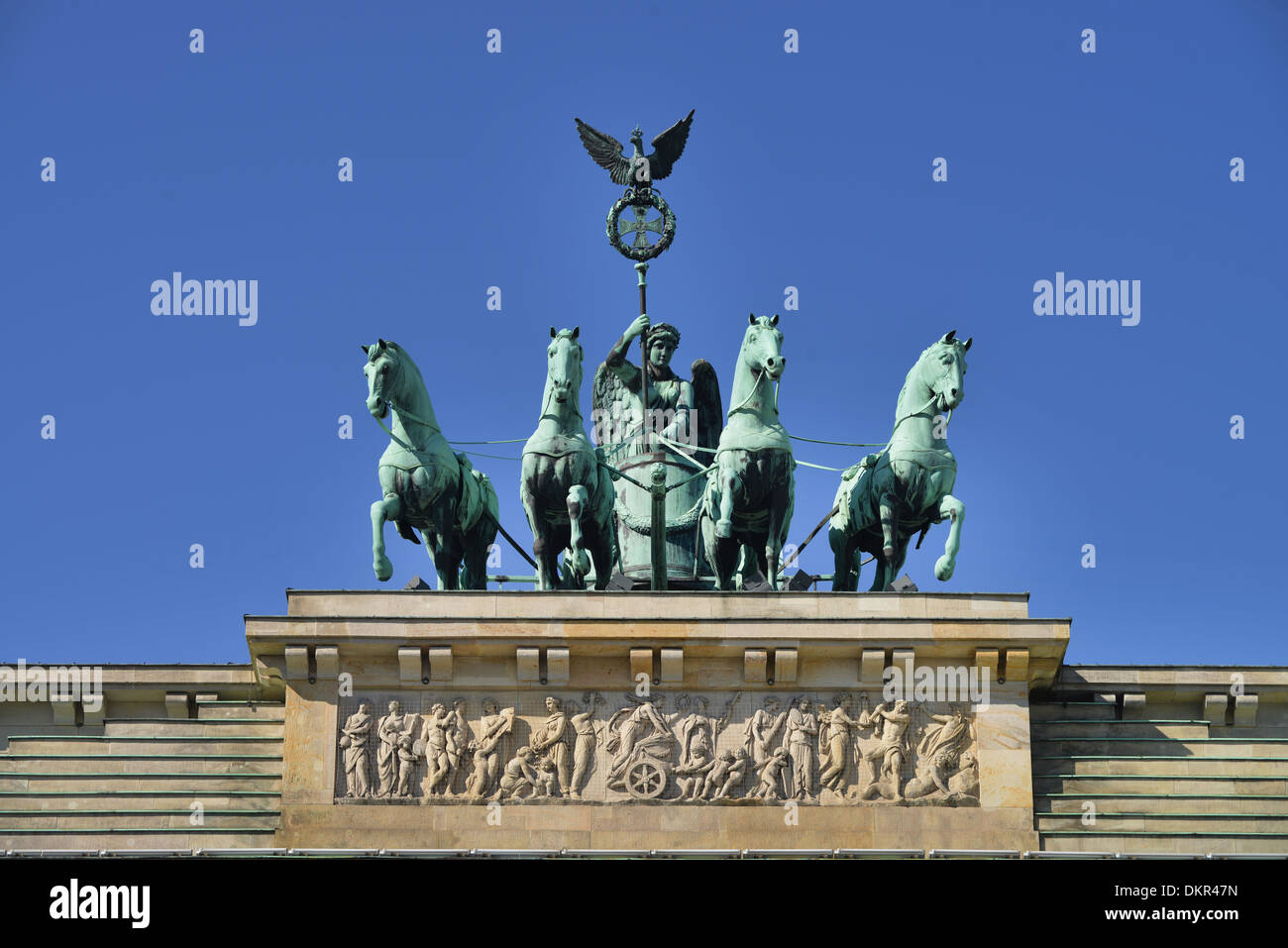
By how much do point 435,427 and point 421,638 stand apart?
300 centimetres

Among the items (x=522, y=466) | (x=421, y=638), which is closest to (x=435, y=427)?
(x=522, y=466)

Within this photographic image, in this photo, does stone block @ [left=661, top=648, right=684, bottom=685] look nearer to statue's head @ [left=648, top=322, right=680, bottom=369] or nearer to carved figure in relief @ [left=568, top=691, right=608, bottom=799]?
carved figure in relief @ [left=568, top=691, right=608, bottom=799]

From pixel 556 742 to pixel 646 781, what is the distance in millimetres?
982

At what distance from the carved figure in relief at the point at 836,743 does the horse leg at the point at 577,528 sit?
3.40 metres

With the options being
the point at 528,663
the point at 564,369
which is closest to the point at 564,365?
the point at 564,369

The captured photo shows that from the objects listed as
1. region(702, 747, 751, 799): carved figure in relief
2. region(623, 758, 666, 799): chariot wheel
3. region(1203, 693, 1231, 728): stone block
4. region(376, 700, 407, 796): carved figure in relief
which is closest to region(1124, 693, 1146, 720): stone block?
A: region(1203, 693, 1231, 728): stone block

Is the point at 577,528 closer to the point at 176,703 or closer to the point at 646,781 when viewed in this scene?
the point at 646,781

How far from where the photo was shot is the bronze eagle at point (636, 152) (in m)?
33.3

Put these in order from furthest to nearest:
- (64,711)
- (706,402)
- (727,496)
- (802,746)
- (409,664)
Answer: (706,402) < (727,496) < (64,711) < (409,664) < (802,746)

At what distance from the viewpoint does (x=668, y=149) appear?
110 ft

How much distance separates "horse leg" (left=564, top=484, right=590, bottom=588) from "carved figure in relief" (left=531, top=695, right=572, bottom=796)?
92.3 inches
